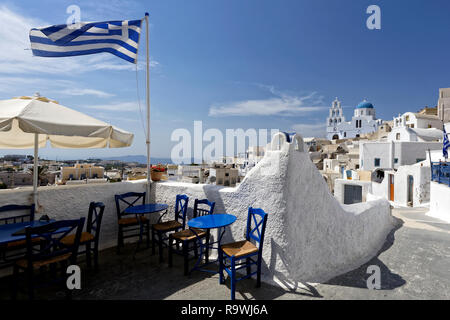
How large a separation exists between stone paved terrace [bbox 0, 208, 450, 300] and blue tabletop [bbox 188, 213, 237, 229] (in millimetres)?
992

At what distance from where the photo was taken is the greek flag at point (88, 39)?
14.9 feet

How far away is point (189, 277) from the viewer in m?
3.77

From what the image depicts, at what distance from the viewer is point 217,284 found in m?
3.57

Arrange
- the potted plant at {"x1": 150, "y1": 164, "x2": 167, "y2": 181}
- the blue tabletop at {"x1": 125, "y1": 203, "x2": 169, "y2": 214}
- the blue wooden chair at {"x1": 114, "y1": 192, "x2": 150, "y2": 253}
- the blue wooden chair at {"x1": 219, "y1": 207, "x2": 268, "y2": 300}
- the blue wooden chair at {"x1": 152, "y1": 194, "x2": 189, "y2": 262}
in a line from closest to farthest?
1. the blue wooden chair at {"x1": 219, "y1": 207, "x2": 268, "y2": 300}
2. the blue wooden chair at {"x1": 152, "y1": 194, "x2": 189, "y2": 262}
3. the blue tabletop at {"x1": 125, "y1": 203, "x2": 169, "y2": 214}
4. the blue wooden chair at {"x1": 114, "y1": 192, "x2": 150, "y2": 253}
5. the potted plant at {"x1": 150, "y1": 164, "x2": 167, "y2": 181}

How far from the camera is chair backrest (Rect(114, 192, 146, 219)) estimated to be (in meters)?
5.00

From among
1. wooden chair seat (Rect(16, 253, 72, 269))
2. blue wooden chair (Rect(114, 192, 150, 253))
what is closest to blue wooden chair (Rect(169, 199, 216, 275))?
blue wooden chair (Rect(114, 192, 150, 253))

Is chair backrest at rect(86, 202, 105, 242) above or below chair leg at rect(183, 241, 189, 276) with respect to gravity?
above

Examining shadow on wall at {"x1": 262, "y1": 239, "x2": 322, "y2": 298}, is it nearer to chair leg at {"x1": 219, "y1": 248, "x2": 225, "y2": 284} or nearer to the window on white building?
chair leg at {"x1": 219, "y1": 248, "x2": 225, "y2": 284}

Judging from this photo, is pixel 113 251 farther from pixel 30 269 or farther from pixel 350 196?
pixel 350 196

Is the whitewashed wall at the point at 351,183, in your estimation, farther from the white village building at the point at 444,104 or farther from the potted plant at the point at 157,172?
the white village building at the point at 444,104

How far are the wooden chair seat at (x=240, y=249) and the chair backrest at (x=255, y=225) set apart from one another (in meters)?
0.13

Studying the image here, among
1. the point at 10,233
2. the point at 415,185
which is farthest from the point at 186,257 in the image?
the point at 415,185

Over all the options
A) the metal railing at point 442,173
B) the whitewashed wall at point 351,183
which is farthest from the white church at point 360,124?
the metal railing at point 442,173
